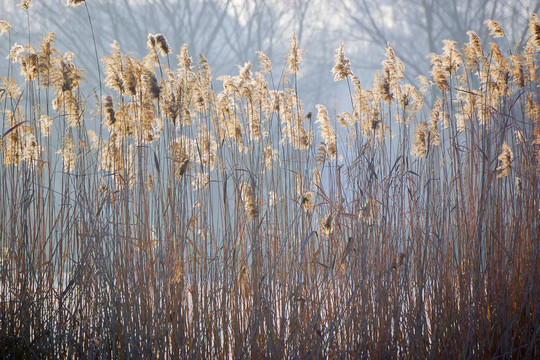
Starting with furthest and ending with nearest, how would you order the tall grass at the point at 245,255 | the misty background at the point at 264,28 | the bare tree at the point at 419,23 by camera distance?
the misty background at the point at 264,28 < the bare tree at the point at 419,23 < the tall grass at the point at 245,255

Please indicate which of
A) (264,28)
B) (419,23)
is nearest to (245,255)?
(419,23)

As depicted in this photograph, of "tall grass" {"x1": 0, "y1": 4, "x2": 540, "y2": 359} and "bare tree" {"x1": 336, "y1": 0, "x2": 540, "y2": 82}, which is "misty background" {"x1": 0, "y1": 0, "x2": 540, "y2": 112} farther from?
"tall grass" {"x1": 0, "y1": 4, "x2": 540, "y2": 359}

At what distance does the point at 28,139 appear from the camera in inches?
88.4

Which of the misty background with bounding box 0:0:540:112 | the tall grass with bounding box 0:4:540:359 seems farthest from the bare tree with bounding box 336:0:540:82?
the tall grass with bounding box 0:4:540:359

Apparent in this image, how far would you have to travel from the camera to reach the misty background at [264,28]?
36.6 feet

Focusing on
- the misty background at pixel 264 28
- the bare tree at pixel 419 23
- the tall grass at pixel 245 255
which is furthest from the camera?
the misty background at pixel 264 28

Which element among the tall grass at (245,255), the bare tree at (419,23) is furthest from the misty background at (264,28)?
the tall grass at (245,255)

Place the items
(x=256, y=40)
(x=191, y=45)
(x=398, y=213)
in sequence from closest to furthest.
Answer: (x=398, y=213) < (x=191, y=45) < (x=256, y=40)

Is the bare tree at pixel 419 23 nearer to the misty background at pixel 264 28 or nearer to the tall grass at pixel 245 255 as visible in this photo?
the misty background at pixel 264 28

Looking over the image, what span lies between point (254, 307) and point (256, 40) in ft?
36.0

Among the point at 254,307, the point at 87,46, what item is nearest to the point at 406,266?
the point at 254,307

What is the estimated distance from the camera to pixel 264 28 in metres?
12.4

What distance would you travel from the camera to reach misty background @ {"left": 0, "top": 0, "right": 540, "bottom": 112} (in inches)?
439

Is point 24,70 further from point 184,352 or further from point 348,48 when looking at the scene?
point 348,48
